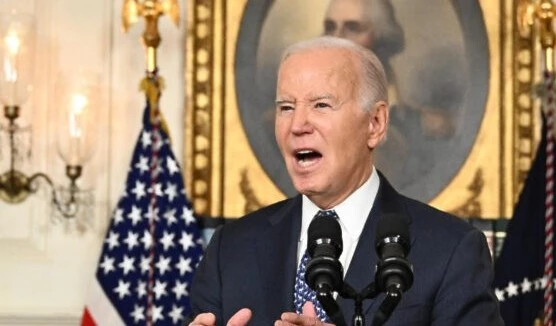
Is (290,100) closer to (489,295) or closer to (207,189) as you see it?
(489,295)

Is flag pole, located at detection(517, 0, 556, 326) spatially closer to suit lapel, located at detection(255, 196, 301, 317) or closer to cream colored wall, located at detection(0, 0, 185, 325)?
cream colored wall, located at detection(0, 0, 185, 325)

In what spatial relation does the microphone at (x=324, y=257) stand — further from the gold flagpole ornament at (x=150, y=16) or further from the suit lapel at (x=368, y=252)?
the gold flagpole ornament at (x=150, y=16)

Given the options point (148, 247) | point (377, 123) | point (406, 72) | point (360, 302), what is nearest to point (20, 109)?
point (148, 247)

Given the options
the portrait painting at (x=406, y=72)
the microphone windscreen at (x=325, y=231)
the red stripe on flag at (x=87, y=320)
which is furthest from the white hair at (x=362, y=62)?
the red stripe on flag at (x=87, y=320)

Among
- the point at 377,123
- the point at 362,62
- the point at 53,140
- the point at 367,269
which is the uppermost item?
the point at 362,62

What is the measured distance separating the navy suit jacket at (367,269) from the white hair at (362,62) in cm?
25

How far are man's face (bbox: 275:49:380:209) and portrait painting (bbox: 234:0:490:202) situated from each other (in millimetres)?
3688

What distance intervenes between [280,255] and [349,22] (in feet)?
12.8

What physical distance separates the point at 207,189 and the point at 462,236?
3.91 meters

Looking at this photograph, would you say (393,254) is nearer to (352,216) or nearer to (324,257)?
(324,257)

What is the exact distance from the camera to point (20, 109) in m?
7.12

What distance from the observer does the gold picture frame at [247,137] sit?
718 cm

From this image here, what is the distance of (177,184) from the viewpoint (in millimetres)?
7082

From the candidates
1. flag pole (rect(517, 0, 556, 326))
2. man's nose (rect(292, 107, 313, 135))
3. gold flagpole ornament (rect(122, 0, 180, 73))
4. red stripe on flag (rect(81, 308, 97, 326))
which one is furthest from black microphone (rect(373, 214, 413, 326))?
red stripe on flag (rect(81, 308, 97, 326))
